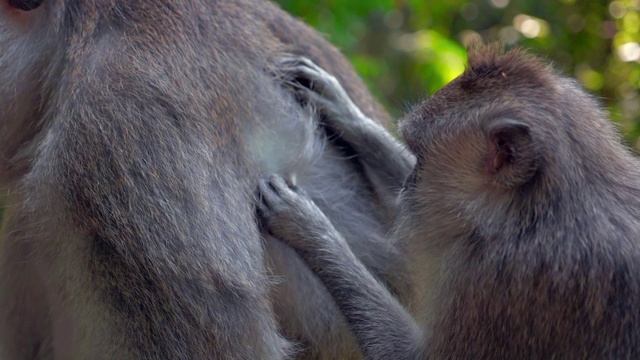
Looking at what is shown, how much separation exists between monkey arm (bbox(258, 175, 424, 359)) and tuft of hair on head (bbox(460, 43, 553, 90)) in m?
0.65

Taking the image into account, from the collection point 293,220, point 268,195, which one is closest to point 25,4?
point 268,195

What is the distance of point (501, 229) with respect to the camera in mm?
2773

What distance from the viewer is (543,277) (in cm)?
269

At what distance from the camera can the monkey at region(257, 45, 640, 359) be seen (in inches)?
105

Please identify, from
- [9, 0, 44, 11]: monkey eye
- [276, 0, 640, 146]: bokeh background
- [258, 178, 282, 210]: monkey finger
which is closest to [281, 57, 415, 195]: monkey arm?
[258, 178, 282, 210]: monkey finger

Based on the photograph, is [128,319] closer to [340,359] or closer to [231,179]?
[231,179]

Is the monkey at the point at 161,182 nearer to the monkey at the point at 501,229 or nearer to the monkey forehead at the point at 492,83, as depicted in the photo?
the monkey at the point at 501,229

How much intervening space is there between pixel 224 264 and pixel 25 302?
1090 millimetres

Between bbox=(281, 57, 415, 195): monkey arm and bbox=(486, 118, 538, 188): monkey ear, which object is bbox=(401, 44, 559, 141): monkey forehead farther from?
bbox=(281, 57, 415, 195): monkey arm

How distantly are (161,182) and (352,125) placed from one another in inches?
36.9

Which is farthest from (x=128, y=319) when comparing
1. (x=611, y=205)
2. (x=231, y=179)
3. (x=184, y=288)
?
(x=611, y=205)

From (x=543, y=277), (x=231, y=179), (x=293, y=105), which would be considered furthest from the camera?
(x=293, y=105)

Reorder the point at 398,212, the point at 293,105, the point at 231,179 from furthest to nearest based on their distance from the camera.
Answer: the point at 293,105 < the point at 398,212 < the point at 231,179

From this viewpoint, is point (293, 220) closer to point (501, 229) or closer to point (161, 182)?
point (161, 182)
